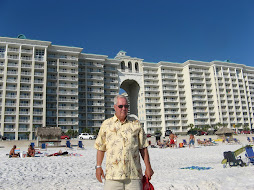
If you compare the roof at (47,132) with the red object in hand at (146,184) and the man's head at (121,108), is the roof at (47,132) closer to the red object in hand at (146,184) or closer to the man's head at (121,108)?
the man's head at (121,108)

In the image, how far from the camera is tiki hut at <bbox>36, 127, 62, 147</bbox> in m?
30.4

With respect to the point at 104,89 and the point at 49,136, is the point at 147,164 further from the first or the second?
the point at 104,89

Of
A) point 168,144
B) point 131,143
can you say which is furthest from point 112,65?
point 131,143

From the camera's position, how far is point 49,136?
101ft

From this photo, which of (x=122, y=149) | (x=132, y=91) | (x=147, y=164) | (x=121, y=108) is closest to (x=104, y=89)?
(x=132, y=91)

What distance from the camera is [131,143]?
346 cm

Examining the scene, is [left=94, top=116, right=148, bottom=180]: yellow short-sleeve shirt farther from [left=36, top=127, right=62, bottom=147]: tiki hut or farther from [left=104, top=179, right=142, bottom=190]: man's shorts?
[left=36, top=127, right=62, bottom=147]: tiki hut

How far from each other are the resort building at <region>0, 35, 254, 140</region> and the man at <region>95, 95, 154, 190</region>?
55.1 m

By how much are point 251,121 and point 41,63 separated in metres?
70.2

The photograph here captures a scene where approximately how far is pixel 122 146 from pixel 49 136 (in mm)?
29573

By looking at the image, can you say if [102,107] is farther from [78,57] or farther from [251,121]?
[251,121]

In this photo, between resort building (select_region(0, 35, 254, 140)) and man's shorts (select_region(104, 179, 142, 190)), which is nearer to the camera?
man's shorts (select_region(104, 179, 142, 190))

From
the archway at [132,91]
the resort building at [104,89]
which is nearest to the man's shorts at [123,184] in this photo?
the resort building at [104,89]

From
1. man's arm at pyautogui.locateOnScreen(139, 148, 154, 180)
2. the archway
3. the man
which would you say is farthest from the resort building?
man's arm at pyautogui.locateOnScreen(139, 148, 154, 180)
